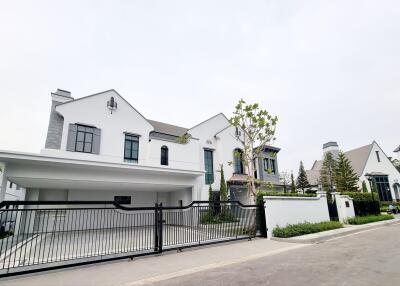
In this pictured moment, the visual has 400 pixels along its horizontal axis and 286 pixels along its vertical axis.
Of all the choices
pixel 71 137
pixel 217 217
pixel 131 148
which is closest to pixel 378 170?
pixel 217 217

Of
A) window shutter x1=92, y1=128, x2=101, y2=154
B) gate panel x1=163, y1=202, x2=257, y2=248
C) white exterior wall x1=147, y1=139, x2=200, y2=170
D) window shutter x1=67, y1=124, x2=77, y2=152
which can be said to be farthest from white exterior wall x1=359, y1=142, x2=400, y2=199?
window shutter x1=67, y1=124, x2=77, y2=152

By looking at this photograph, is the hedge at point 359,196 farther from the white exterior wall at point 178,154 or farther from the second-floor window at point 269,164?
the white exterior wall at point 178,154

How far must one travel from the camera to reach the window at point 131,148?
49.8 ft

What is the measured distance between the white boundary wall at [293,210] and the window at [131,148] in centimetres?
956

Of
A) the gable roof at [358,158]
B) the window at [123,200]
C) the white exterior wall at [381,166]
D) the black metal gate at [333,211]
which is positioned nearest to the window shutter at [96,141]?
the window at [123,200]

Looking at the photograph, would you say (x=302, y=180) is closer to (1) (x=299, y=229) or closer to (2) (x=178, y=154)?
(2) (x=178, y=154)

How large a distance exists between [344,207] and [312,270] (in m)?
11.8

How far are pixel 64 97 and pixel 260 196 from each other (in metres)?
13.8

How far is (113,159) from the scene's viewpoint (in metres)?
14.3

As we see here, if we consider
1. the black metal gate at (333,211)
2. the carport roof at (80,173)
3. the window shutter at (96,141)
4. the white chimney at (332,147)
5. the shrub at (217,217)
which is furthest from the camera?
the white chimney at (332,147)

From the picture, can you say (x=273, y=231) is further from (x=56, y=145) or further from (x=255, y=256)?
(x=56, y=145)

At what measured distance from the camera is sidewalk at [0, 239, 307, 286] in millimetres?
4641

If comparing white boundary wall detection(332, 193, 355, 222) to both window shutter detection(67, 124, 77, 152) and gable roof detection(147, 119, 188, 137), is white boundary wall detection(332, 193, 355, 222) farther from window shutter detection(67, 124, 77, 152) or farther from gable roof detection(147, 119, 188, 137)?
window shutter detection(67, 124, 77, 152)

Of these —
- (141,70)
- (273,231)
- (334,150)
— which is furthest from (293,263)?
(334,150)
